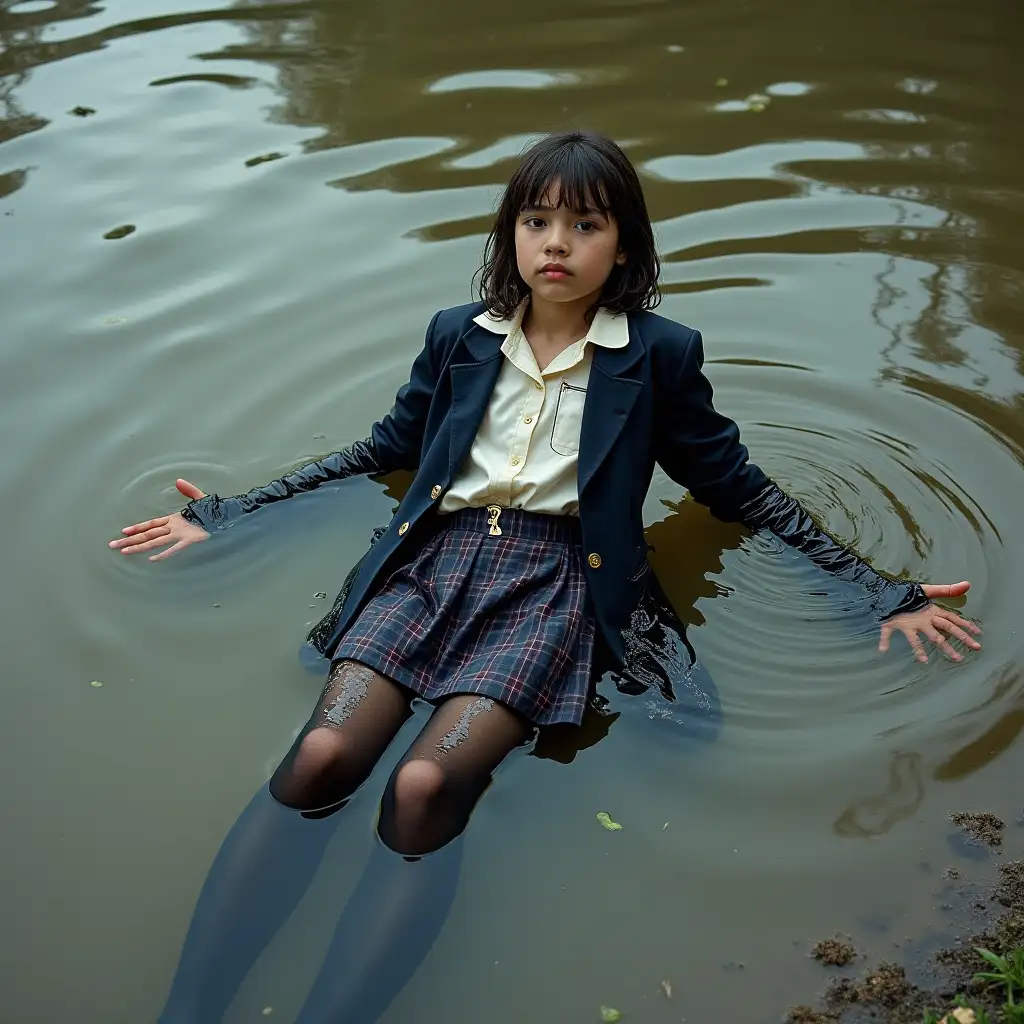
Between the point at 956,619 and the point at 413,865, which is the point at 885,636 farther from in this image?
the point at 413,865

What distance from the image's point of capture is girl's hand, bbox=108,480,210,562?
12.0ft

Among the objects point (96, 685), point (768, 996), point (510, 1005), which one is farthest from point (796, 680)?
point (96, 685)

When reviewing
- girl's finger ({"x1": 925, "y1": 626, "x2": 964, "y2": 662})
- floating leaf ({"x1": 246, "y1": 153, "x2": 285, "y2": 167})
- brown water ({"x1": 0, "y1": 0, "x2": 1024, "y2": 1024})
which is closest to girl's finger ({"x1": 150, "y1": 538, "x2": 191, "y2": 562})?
brown water ({"x1": 0, "y1": 0, "x2": 1024, "y2": 1024})

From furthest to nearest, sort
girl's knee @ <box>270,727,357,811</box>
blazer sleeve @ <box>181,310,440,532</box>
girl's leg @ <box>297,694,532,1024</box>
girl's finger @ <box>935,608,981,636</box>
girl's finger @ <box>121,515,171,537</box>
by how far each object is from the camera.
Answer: girl's finger @ <box>121,515,171,537</box> → blazer sleeve @ <box>181,310,440,532</box> → girl's finger @ <box>935,608,981,636</box> → girl's knee @ <box>270,727,357,811</box> → girl's leg @ <box>297,694,532,1024</box>

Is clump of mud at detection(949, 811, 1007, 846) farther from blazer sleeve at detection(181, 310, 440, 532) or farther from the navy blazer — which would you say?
blazer sleeve at detection(181, 310, 440, 532)

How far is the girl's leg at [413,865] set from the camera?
8.42 ft

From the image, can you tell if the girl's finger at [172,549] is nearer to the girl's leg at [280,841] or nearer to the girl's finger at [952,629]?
the girl's leg at [280,841]

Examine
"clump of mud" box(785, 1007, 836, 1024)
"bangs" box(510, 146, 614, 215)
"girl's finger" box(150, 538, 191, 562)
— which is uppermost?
"bangs" box(510, 146, 614, 215)

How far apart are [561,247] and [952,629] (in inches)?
52.9

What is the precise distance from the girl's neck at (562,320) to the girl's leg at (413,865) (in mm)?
923

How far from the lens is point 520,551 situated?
317cm

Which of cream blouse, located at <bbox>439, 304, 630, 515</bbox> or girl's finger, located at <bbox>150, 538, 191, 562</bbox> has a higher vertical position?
cream blouse, located at <bbox>439, 304, 630, 515</bbox>

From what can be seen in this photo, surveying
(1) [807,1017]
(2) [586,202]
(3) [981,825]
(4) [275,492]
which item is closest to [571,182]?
(2) [586,202]

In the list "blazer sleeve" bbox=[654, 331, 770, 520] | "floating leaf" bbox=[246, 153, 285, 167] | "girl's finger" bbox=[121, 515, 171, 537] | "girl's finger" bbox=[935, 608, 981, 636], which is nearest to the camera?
"blazer sleeve" bbox=[654, 331, 770, 520]
